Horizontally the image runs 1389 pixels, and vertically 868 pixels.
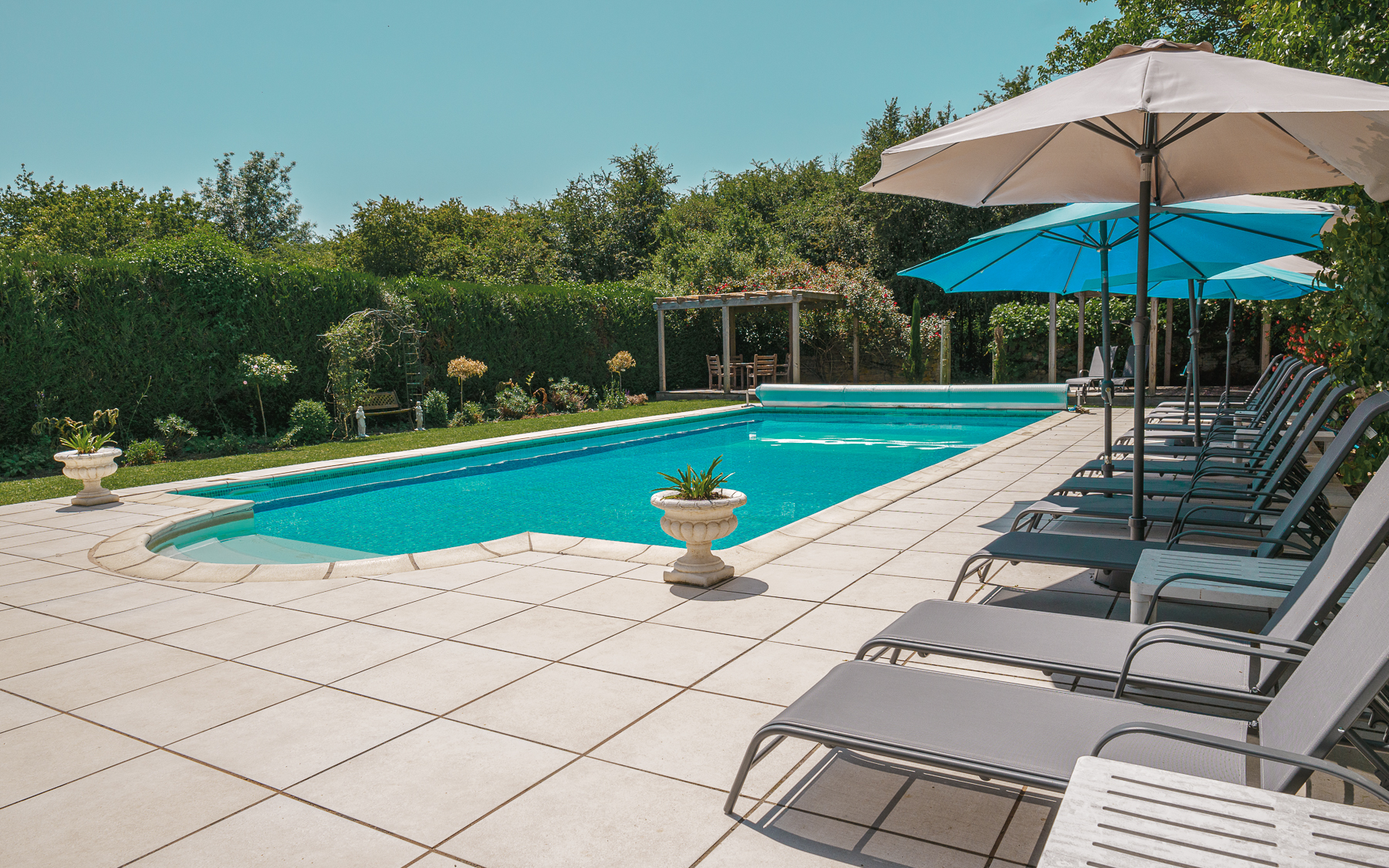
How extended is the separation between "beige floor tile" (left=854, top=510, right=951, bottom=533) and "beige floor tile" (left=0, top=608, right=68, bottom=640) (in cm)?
470

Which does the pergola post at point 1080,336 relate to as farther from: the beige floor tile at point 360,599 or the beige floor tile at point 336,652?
the beige floor tile at point 336,652

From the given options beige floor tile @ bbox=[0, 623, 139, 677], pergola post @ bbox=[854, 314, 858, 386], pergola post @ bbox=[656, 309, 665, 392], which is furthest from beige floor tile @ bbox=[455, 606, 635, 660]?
pergola post @ bbox=[854, 314, 858, 386]

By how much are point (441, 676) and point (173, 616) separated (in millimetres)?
1966

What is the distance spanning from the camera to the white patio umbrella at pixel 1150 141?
252 centimetres

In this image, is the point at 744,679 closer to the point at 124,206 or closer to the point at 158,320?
the point at 158,320

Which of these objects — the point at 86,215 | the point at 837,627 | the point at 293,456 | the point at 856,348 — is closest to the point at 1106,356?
the point at 837,627

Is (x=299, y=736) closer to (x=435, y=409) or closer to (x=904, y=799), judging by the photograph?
(x=904, y=799)

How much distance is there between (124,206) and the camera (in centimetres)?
3456

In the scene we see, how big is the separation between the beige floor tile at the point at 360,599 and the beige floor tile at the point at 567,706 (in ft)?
4.64

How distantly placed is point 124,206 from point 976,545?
41.3 metres

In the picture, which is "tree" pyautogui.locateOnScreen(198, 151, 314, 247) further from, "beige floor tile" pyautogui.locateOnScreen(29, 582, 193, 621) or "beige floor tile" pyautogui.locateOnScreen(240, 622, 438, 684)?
"beige floor tile" pyautogui.locateOnScreen(240, 622, 438, 684)

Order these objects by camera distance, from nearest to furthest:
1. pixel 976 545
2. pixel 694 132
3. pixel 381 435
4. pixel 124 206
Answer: pixel 976 545, pixel 381 435, pixel 694 132, pixel 124 206

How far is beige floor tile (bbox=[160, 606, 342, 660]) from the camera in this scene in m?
3.61

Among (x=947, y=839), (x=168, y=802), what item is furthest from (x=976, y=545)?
(x=168, y=802)
